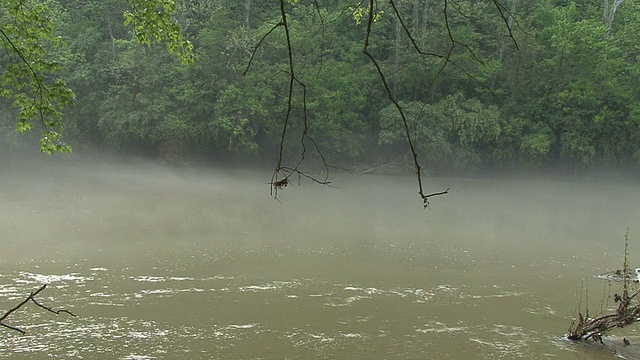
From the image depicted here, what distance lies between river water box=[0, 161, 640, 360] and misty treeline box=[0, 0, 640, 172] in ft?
26.3

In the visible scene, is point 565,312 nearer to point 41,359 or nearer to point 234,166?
point 41,359

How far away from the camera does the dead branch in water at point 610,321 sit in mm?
6770

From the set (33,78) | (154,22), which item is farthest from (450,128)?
(33,78)

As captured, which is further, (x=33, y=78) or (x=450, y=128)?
(x=450, y=128)

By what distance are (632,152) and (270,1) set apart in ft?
61.5

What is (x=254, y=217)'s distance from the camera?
1622cm

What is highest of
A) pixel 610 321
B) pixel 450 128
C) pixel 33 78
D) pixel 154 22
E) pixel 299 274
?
pixel 154 22

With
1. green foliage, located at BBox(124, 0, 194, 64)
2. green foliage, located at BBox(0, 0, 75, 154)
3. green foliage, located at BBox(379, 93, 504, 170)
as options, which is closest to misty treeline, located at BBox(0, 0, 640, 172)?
green foliage, located at BBox(379, 93, 504, 170)

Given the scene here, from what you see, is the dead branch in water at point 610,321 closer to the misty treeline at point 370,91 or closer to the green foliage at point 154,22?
the green foliage at point 154,22

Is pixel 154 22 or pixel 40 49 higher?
pixel 154 22

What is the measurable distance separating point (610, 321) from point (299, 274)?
16.7ft

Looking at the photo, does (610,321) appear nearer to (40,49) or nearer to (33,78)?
(33,78)

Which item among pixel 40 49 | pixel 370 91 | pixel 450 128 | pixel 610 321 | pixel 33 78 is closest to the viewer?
pixel 33 78

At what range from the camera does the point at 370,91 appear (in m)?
30.3
